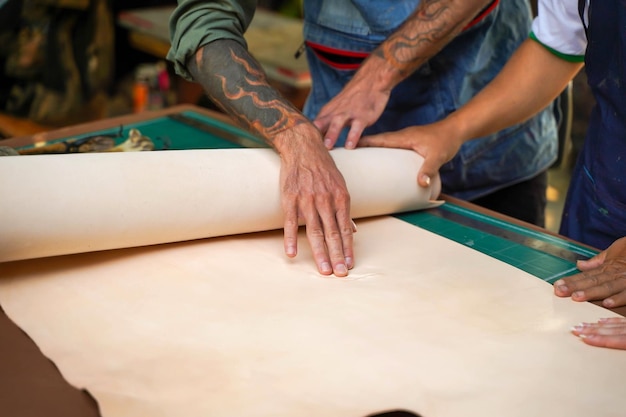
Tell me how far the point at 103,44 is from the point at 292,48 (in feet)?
3.98

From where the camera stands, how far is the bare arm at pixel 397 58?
150 centimetres

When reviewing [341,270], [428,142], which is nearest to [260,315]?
[341,270]

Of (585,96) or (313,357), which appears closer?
(313,357)

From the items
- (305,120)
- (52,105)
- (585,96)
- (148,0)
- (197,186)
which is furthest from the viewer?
(148,0)

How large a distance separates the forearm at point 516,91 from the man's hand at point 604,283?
47cm

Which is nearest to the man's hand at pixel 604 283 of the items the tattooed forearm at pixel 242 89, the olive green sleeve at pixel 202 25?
the tattooed forearm at pixel 242 89

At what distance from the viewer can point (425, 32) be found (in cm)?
151

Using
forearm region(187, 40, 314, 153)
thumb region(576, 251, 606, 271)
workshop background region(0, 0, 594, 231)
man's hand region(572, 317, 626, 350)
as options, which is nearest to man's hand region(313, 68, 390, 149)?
forearm region(187, 40, 314, 153)

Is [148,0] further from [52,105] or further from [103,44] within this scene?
[52,105]

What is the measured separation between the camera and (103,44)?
12.5 ft

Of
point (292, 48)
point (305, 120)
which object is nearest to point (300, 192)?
point (305, 120)

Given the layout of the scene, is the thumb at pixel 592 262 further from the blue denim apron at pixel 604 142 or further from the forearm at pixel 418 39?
the forearm at pixel 418 39

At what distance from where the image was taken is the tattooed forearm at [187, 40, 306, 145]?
135 centimetres

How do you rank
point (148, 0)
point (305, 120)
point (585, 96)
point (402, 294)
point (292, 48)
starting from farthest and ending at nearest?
point (148, 0)
point (292, 48)
point (585, 96)
point (305, 120)
point (402, 294)
